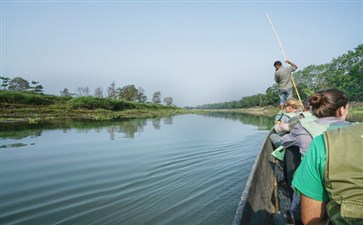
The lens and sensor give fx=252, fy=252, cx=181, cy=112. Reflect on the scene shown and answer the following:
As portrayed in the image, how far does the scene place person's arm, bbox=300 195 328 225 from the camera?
→ 5.04ft

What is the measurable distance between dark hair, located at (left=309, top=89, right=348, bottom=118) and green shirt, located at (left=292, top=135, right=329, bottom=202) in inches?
28.1

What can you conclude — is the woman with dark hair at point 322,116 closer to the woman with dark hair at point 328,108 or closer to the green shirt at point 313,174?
the woman with dark hair at point 328,108

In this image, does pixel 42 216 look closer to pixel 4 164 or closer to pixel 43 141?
pixel 4 164

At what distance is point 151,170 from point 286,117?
396 cm

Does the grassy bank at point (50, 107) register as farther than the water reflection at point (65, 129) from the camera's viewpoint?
Yes

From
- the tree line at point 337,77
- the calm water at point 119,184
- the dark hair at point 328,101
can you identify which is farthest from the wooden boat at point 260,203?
the tree line at point 337,77

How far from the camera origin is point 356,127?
1382 mm

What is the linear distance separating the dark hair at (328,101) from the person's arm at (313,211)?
2.79 ft

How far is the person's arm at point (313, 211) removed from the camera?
60.5 inches

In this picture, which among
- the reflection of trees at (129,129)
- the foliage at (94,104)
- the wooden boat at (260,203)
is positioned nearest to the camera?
the wooden boat at (260,203)

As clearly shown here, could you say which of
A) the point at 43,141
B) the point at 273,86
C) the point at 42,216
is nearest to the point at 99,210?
the point at 42,216

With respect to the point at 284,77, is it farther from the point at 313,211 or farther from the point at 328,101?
the point at 313,211

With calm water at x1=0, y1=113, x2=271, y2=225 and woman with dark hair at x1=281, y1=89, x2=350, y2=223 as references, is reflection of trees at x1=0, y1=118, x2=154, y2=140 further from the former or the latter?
woman with dark hair at x1=281, y1=89, x2=350, y2=223

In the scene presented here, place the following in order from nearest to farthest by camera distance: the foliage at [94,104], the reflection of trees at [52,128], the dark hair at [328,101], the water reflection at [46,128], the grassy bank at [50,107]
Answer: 1. the dark hair at [328,101]
2. the water reflection at [46,128]
3. the reflection of trees at [52,128]
4. the grassy bank at [50,107]
5. the foliage at [94,104]
